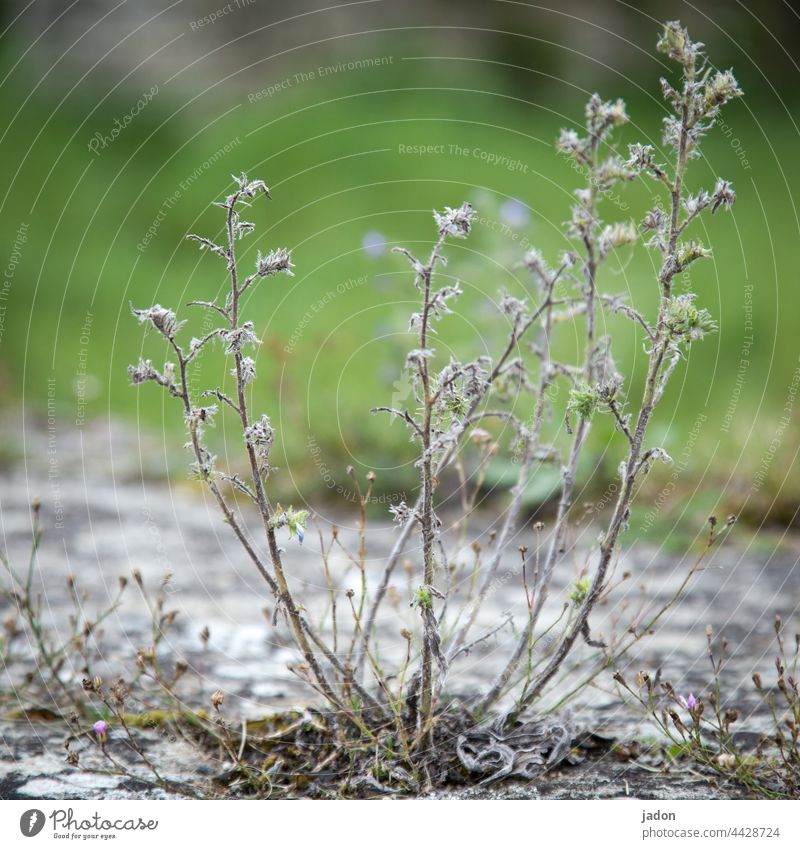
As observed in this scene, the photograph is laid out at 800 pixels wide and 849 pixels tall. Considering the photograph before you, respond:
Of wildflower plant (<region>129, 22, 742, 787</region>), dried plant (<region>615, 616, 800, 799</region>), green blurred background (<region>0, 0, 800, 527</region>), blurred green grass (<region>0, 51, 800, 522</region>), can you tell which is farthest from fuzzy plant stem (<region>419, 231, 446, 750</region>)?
blurred green grass (<region>0, 51, 800, 522</region>)

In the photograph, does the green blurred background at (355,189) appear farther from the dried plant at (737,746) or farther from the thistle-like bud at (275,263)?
the thistle-like bud at (275,263)

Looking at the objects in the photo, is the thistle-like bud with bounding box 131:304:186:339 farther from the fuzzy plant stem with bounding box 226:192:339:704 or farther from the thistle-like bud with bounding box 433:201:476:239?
the thistle-like bud with bounding box 433:201:476:239

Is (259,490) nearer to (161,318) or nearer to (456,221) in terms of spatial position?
(161,318)

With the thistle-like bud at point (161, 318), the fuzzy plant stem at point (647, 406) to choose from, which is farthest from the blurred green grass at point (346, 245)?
the thistle-like bud at point (161, 318)

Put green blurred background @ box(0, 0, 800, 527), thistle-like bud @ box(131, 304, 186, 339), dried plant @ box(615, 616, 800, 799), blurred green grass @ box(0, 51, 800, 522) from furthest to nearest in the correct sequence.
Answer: blurred green grass @ box(0, 51, 800, 522)
green blurred background @ box(0, 0, 800, 527)
dried plant @ box(615, 616, 800, 799)
thistle-like bud @ box(131, 304, 186, 339)

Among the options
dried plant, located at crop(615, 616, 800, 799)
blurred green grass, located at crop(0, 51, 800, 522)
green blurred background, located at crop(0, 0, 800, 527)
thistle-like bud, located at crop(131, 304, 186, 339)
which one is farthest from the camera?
blurred green grass, located at crop(0, 51, 800, 522)
